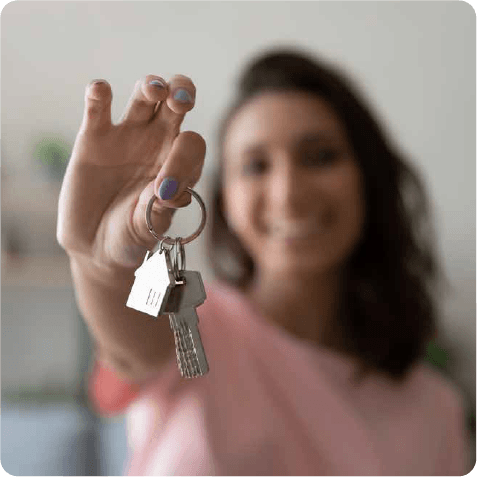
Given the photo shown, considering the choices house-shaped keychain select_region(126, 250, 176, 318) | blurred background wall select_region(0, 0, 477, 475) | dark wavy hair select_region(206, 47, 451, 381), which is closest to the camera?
house-shaped keychain select_region(126, 250, 176, 318)

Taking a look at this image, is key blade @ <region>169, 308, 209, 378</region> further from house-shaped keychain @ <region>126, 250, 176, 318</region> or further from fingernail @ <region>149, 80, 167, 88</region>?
fingernail @ <region>149, 80, 167, 88</region>

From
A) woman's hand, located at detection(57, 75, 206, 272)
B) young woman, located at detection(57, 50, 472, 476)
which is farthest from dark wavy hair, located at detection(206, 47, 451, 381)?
woman's hand, located at detection(57, 75, 206, 272)

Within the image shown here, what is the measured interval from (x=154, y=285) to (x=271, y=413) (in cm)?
30

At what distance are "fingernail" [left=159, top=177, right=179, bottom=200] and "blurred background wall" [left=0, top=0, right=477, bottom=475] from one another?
0.10m

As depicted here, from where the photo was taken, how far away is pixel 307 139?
0.64 meters

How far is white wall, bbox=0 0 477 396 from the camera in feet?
1.88

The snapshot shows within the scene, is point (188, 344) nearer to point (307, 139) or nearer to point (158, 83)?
point (158, 83)

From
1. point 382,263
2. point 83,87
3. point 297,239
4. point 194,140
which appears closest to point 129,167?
Result: point 194,140

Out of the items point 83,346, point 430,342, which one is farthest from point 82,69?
point 430,342

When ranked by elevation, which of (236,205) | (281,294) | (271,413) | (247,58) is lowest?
(271,413)

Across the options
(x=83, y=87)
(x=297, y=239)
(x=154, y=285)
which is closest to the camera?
(x=154, y=285)

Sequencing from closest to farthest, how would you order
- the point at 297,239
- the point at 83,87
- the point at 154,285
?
the point at 154,285
the point at 83,87
the point at 297,239

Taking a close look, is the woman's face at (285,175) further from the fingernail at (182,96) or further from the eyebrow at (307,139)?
the fingernail at (182,96)

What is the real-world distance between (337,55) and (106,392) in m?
0.44
